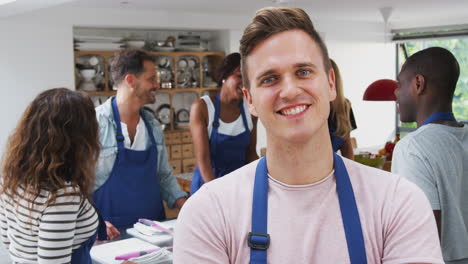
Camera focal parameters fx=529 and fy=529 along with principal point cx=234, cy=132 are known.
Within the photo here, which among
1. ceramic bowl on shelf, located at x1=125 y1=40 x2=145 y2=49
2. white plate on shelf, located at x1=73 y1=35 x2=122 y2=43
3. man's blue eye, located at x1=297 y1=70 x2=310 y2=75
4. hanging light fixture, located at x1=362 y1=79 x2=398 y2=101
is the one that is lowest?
hanging light fixture, located at x1=362 y1=79 x2=398 y2=101

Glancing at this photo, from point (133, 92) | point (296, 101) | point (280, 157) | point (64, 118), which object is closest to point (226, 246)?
point (280, 157)

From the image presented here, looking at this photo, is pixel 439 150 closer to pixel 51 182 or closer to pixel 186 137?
pixel 51 182

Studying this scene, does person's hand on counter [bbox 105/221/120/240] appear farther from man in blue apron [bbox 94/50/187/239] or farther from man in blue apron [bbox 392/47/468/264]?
man in blue apron [bbox 392/47/468/264]

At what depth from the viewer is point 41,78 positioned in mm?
6359

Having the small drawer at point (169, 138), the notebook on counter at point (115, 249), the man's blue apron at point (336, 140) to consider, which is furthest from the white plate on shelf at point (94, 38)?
the notebook on counter at point (115, 249)

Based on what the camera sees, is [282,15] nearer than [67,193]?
Yes

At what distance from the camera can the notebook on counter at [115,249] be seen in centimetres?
207

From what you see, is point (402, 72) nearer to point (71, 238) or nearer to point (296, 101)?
point (296, 101)

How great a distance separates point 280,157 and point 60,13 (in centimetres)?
598

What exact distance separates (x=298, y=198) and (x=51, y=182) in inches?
39.3

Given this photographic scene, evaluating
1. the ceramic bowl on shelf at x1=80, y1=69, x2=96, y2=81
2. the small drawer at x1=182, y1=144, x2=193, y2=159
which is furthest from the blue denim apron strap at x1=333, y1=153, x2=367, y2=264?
the small drawer at x1=182, y1=144, x2=193, y2=159

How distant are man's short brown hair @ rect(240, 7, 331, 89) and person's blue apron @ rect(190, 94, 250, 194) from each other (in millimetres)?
1906

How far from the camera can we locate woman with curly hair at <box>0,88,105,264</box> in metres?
1.75

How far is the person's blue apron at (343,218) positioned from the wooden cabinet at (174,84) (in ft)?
20.1
